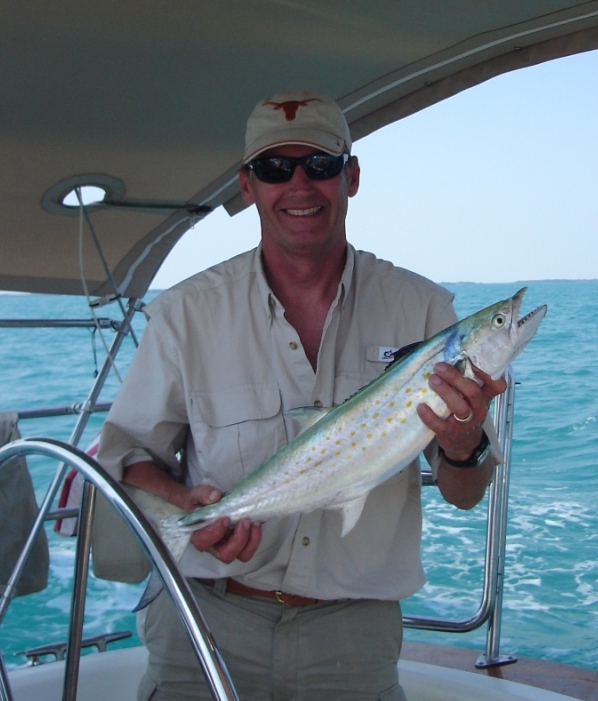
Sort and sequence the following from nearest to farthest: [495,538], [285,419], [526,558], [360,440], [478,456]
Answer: [360,440], [478,456], [285,419], [495,538], [526,558]

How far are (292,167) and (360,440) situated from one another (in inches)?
34.5

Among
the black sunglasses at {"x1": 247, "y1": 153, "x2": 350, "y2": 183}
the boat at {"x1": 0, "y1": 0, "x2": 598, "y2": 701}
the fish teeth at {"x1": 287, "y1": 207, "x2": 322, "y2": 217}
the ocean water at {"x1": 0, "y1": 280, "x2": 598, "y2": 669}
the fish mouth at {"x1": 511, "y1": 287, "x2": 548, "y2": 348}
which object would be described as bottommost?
the ocean water at {"x1": 0, "y1": 280, "x2": 598, "y2": 669}

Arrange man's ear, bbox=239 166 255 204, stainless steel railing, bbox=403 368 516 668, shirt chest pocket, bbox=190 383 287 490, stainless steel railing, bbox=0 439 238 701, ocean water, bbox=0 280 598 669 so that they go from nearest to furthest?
stainless steel railing, bbox=0 439 238 701 → shirt chest pocket, bbox=190 383 287 490 → man's ear, bbox=239 166 255 204 → stainless steel railing, bbox=403 368 516 668 → ocean water, bbox=0 280 598 669

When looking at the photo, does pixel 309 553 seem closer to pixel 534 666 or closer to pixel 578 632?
pixel 534 666

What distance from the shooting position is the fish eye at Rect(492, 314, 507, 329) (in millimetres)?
1909

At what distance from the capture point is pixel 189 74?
2.81m

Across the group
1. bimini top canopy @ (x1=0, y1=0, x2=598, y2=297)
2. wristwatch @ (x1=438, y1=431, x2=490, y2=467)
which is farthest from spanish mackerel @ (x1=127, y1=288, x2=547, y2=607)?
bimini top canopy @ (x1=0, y1=0, x2=598, y2=297)

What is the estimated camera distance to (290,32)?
2.59 metres

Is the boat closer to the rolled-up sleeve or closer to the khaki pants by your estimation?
the rolled-up sleeve

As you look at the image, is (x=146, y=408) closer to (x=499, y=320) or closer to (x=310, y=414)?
(x=310, y=414)

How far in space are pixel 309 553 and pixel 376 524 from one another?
204 mm

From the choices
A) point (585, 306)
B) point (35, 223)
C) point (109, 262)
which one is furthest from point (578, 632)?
point (585, 306)

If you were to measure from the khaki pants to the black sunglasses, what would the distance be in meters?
1.18

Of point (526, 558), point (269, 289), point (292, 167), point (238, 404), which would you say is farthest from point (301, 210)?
point (526, 558)
